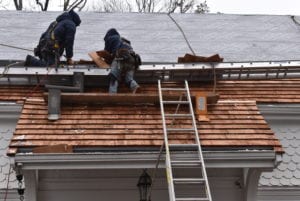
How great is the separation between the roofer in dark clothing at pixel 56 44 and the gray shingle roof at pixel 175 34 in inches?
33.9

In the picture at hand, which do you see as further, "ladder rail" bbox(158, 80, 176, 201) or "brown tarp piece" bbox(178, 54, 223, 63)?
"brown tarp piece" bbox(178, 54, 223, 63)

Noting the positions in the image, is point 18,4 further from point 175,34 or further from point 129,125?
point 129,125

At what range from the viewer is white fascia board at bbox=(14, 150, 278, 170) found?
6.04 metres

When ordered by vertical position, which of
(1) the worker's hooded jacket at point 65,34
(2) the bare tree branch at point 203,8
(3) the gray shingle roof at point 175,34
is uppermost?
(2) the bare tree branch at point 203,8

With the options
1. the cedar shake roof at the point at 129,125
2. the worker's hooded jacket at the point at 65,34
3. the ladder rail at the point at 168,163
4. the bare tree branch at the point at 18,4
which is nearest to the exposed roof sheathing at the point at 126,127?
the cedar shake roof at the point at 129,125

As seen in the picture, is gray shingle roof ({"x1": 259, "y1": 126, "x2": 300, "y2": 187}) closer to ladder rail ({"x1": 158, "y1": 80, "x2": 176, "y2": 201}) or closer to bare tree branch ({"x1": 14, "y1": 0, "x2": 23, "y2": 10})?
ladder rail ({"x1": 158, "y1": 80, "x2": 176, "y2": 201})

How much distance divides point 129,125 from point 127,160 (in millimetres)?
739

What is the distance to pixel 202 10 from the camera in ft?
87.8

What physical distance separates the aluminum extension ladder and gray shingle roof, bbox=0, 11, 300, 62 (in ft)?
5.86

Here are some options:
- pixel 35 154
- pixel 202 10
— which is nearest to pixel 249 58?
pixel 35 154

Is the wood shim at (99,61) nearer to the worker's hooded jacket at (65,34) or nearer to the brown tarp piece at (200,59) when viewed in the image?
the worker's hooded jacket at (65,34)

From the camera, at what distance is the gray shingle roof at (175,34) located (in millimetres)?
9273

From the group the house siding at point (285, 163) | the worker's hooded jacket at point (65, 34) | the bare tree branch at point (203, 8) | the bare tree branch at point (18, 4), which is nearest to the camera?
the house siding at point (285, 163)

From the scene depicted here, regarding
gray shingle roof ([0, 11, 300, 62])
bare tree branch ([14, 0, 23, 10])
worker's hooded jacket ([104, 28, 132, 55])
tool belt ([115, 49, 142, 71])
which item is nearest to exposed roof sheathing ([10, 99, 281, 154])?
tool belt ([115, 49, 142, 71])
